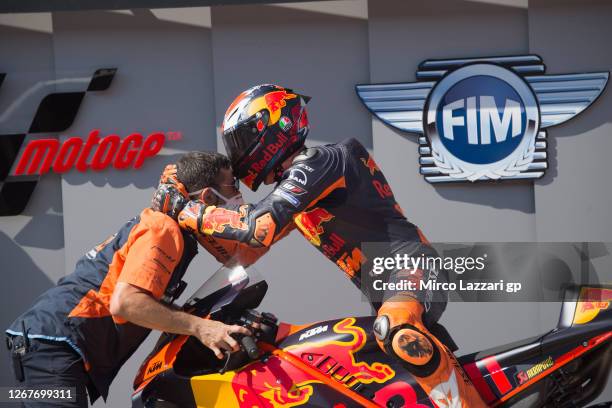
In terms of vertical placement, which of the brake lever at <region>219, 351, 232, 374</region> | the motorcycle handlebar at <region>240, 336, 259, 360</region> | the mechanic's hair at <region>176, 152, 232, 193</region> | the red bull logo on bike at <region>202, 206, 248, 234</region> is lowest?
the brake lever at <region>219, 351, 232, 374</region>

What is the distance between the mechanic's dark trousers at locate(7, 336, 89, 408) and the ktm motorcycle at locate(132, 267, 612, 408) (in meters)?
0.27

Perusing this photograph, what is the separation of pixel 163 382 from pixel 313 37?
4270 millimetres

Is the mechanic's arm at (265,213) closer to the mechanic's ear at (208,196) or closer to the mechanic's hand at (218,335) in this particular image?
the mechanic's ear at (208,196)

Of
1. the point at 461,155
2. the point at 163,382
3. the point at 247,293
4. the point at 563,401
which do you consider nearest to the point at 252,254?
the point at 247,293

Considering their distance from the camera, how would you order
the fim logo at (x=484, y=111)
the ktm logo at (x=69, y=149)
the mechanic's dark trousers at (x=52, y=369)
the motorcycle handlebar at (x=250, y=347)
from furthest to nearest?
the ktm logo at (x=69, y=149)
the fim logo at (x=484, y=111)
the mechanic's dark trousers at (x=52, y=369)
the motorcycle handlebar at (x=250, y=347)

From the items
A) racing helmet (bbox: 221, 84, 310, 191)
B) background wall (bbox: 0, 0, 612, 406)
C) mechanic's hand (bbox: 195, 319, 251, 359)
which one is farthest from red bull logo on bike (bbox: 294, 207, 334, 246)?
background wall (bbox: 0, 0, 612, 406)

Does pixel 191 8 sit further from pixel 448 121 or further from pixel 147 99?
pixel 448 121

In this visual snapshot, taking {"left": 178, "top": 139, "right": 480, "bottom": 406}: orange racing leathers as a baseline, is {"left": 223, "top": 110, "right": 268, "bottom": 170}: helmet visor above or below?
above

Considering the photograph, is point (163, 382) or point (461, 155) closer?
point (163, 382)

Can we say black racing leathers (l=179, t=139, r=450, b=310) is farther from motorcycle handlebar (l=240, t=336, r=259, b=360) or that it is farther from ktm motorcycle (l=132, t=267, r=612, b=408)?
motorcycle handlebar (l=240, t=336, r=259, b=360)

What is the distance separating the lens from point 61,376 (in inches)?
123

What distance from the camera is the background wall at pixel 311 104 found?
6551 mm

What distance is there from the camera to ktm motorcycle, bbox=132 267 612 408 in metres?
2.87

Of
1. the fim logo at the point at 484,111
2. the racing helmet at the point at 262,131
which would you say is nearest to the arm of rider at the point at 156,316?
the racing helmet at the point at 262,131
